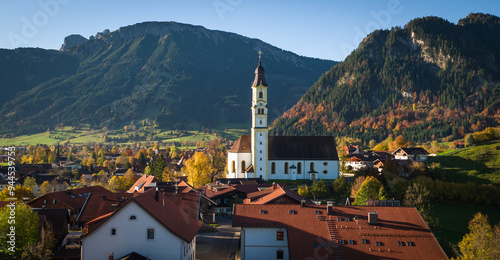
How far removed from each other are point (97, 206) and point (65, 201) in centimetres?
839

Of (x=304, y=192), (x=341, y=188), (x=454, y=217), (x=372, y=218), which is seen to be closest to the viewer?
(x=372, y=218)

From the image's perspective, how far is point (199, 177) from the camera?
9012cm

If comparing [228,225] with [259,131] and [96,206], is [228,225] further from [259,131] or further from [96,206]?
[259,131]

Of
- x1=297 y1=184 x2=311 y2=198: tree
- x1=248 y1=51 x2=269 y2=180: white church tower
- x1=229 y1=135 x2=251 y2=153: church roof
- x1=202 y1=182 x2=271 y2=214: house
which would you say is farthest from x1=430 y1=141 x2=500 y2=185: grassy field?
x1=202 y1=182 x2=271 y2=214: house

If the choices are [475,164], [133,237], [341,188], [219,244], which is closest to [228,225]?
[219,244]

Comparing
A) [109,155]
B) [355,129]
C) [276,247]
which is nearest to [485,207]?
[276,247]

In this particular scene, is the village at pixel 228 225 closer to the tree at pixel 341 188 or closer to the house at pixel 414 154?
the tree at pixel 341 188

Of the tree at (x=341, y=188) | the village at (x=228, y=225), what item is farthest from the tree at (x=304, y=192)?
the tree at (x=341, y=188)

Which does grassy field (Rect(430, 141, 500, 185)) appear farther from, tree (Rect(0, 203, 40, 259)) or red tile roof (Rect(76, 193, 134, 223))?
tree (Rect(0, 203, 40, 259))

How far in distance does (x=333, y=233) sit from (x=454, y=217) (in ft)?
111

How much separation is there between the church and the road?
3257cm

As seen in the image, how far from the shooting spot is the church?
276ft

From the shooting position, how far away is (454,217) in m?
61.1

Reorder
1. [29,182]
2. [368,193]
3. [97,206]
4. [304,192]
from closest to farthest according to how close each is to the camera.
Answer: [97,206]
[368,193]
[304,192]
[29,182]
